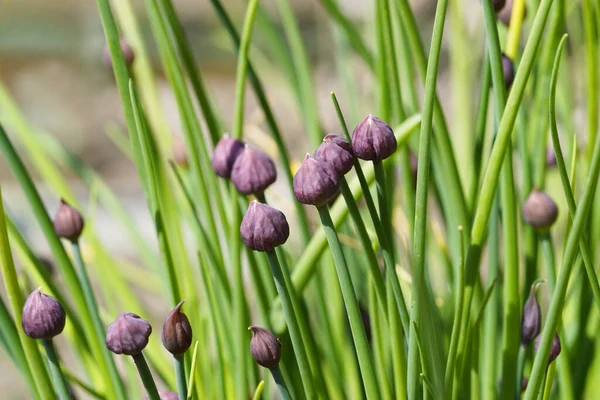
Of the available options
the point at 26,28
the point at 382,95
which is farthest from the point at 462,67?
the point at 26,28

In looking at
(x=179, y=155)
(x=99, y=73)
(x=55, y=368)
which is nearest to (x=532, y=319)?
(x=55, y=368)

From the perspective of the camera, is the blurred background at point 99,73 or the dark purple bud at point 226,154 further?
the blurred background at point 99,73

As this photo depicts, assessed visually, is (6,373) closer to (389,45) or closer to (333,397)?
(333,397)

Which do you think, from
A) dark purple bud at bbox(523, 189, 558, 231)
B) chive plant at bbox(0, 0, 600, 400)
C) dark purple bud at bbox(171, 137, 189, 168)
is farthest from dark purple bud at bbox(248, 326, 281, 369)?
dark purple bud at bbox(171, 137, 189, 168)

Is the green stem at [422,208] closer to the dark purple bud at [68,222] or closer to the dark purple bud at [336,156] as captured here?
the dark purple bud at [336,156]

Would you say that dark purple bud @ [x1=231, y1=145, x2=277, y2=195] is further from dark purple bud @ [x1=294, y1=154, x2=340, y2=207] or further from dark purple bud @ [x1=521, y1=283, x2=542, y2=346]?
dark purple bud @ [x1=521, y1=283, x2=542, y2=346]

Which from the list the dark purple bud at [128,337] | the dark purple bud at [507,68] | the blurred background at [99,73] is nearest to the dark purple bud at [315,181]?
the dark purple bud at [128,337]
